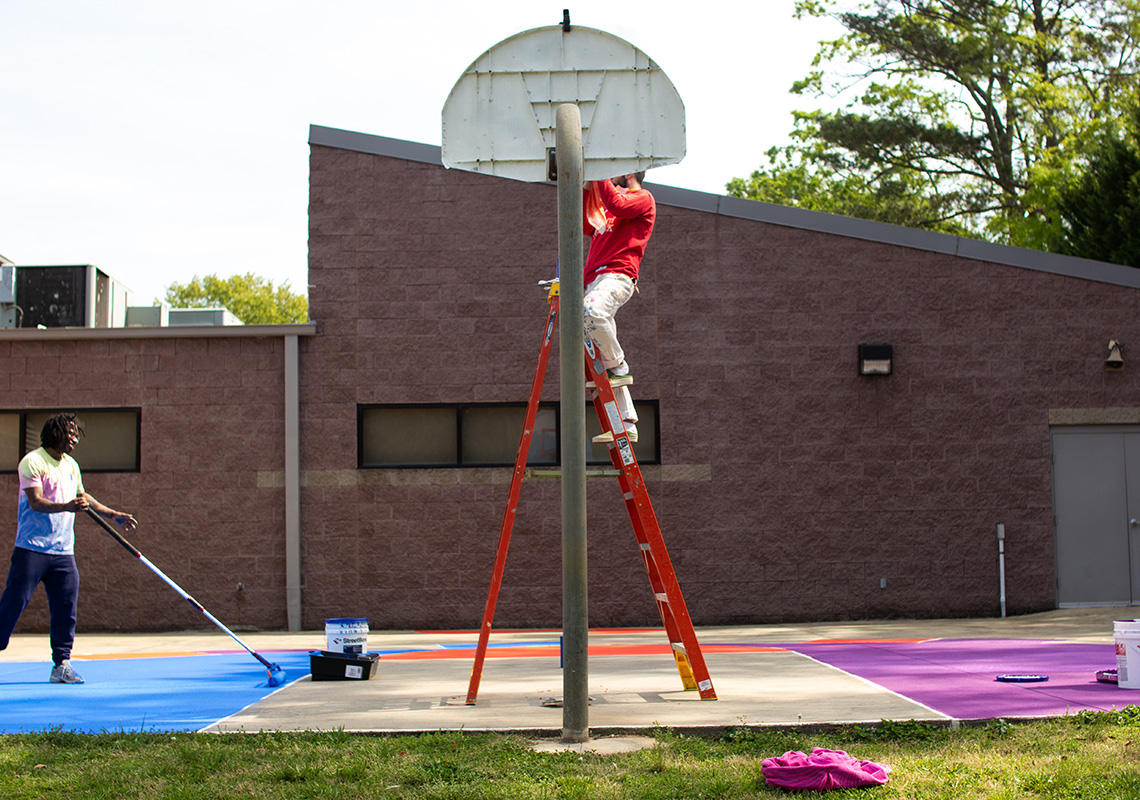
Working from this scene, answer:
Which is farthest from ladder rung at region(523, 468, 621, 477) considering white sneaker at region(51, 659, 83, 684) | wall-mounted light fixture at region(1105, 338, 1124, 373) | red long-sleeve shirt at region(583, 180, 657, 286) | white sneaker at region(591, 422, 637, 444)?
wall-mounted light fixture at region(1105, 338, 1124, 373)

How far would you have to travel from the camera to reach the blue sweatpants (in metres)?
7.09

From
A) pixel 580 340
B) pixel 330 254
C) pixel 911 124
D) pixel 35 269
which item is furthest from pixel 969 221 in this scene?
pixel 580 340

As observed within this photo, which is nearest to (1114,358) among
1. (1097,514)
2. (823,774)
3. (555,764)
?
(1097,514)

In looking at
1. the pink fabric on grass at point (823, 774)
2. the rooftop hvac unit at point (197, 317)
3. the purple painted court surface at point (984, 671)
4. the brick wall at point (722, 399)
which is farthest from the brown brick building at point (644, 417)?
the pink fabric on grass at point (823, 774)

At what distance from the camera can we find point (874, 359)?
12156 millimetres

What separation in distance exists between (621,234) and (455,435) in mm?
6333

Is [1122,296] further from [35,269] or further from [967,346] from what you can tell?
[35,269]

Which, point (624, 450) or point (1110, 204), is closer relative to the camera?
point (624, 450)

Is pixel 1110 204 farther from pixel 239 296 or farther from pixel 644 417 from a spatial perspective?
pixel 239 296

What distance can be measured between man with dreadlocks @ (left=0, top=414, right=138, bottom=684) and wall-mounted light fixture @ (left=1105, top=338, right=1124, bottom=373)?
1065 centimetres

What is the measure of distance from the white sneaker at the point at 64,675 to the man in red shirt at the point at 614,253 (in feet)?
13.6

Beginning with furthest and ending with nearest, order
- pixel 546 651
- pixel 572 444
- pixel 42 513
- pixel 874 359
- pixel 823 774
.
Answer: pixel 874 359, pixel 546 651, pixel 42 513, pixel 572 444, pixel 823 774

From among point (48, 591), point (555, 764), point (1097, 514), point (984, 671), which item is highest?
point (1097, 514)

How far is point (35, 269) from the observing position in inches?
502
